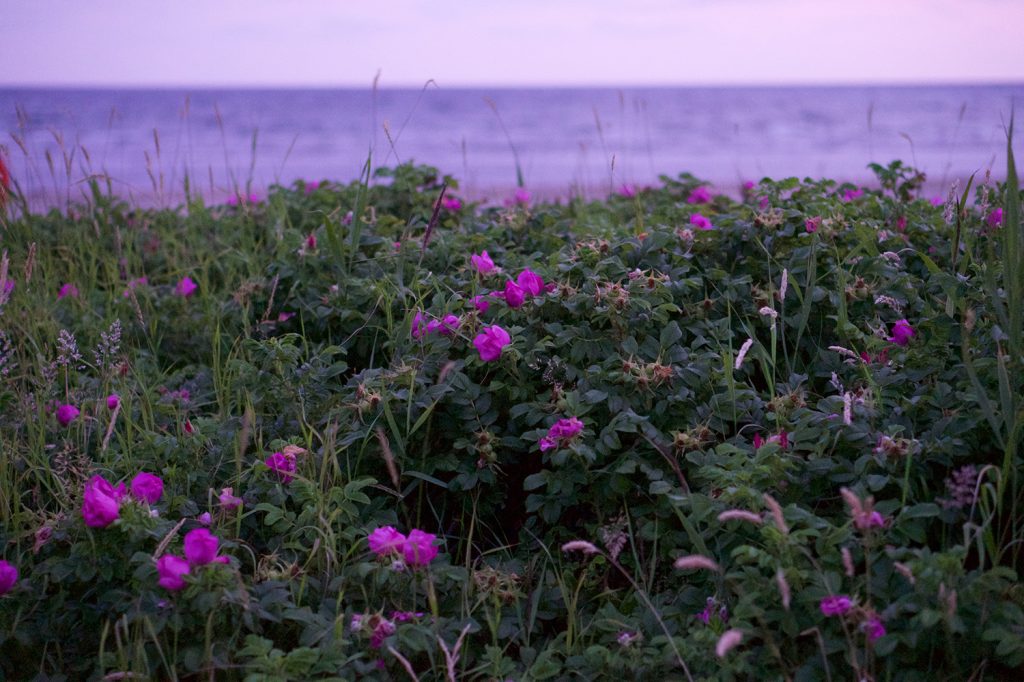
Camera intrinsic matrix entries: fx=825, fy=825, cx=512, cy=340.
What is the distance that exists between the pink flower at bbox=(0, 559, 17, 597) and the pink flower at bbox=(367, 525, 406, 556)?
26.3 inches

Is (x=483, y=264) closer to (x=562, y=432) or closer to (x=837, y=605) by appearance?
(x=562, y=432)

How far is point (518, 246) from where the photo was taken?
9.41 feet

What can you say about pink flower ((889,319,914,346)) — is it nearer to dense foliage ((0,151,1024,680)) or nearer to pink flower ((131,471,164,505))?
dense foliage ((0,151,1024,680))

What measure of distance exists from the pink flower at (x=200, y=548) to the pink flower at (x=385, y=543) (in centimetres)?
28

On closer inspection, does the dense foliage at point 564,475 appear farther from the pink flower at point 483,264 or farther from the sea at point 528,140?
the sea at point 528,140

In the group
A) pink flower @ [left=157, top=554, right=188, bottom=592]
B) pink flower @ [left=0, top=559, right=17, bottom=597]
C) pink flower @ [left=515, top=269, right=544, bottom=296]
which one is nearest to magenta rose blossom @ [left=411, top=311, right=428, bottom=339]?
pink flower @ [left=515, top=269, right=544, bottom=296]

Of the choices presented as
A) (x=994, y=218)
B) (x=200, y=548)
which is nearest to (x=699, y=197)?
(x=994, y=218)

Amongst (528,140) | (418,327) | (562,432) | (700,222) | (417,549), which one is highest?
(528,140)

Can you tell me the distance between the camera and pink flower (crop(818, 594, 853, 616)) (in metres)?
1.32

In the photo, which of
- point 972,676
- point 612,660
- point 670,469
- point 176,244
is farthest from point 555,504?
point 176,244

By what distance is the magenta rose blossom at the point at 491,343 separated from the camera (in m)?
1.87

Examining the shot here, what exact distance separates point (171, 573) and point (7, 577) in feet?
1.29

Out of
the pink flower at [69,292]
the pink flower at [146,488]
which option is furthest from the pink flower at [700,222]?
the pink flower at [69,292]

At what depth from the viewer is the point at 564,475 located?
5.71 ft
